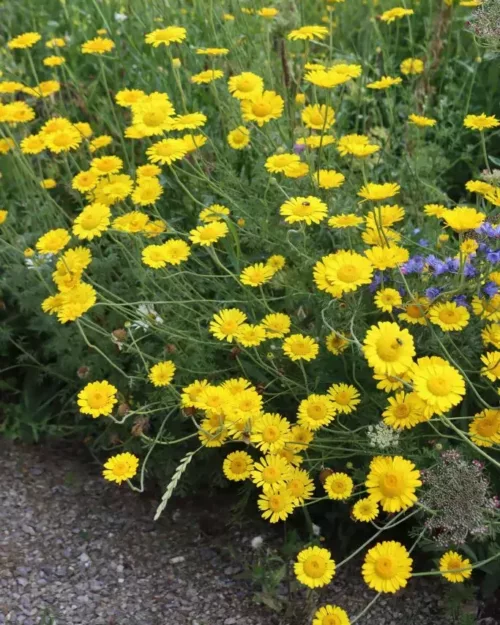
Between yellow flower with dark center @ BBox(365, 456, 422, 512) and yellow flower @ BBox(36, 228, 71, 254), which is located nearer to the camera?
yellow flower with dark center @ BBox(365, 456, 422, 512)

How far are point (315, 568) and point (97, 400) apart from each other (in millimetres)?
672

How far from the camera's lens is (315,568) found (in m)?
1.77

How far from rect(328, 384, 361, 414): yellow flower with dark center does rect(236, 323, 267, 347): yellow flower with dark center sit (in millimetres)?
223

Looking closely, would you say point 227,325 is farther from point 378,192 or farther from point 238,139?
point 238,139

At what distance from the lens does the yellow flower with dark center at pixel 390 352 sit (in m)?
1.64

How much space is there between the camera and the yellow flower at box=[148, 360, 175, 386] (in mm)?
2117

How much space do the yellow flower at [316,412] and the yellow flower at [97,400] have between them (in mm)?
473

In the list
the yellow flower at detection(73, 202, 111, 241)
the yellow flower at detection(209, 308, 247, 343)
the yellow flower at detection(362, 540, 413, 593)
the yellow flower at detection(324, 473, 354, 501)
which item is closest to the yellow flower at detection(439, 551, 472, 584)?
the yellow flower at detection(362, 540, 413, 593)

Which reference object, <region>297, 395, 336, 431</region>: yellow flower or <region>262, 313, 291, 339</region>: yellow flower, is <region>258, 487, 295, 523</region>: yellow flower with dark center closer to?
<region>297, 395, 336, 431</region>: yellow flower

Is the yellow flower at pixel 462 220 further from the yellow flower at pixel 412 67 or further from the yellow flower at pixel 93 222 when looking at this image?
the yellow flower at pixel 412 67

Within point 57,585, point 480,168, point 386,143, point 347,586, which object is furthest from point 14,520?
point 480,168

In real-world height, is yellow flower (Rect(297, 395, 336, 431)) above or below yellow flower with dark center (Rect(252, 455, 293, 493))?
above

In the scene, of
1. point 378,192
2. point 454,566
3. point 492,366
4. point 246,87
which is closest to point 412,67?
point 246,87

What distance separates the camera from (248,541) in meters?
2.36
